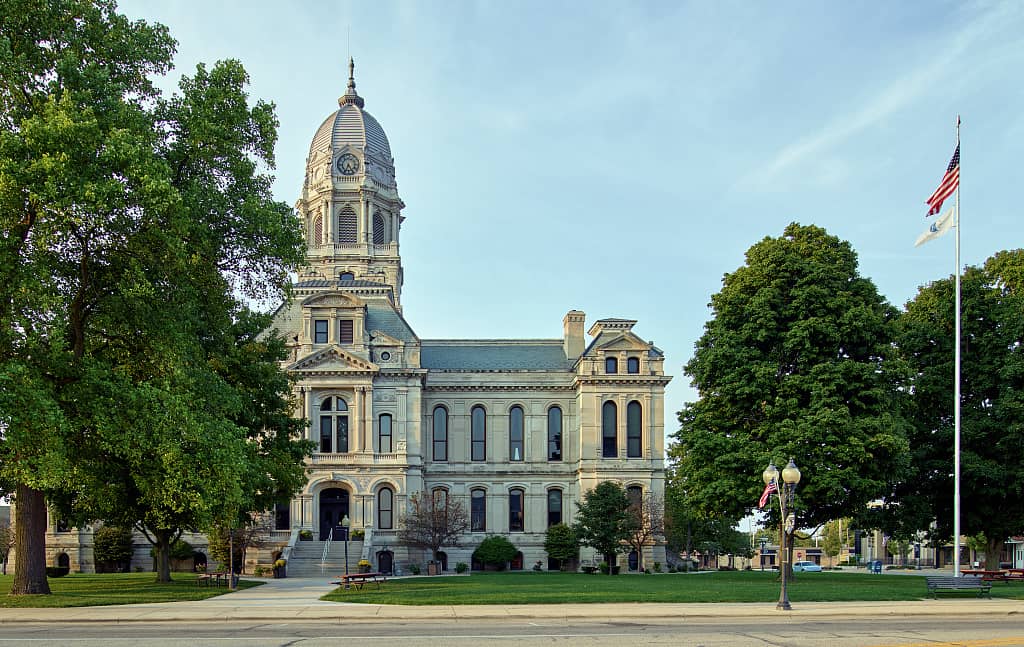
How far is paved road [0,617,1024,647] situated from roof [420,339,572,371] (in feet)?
142

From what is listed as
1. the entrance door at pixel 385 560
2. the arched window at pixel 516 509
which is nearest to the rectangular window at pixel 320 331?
the entrance door at pixel 385 560

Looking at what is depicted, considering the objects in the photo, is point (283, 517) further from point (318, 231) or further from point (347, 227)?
point (318, 231)

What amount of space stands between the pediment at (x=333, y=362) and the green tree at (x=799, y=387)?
23207 mm

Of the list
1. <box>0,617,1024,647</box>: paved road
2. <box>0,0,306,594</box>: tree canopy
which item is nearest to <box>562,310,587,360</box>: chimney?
<box>0,0,306,594</box>: tree canopy

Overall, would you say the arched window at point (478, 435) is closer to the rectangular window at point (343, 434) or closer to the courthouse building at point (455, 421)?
the courthouse building at point (455, 421)

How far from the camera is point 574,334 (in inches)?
2692

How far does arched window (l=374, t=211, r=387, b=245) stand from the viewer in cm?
7744

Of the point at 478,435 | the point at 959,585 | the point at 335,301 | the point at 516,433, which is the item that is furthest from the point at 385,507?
the point at 959,585

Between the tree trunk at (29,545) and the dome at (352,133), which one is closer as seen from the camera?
the tree trunk at (29,545)

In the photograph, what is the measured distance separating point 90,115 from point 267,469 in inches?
564

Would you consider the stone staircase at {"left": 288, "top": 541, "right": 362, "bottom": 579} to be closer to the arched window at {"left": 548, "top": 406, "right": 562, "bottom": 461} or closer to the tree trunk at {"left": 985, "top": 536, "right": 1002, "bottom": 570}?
the arched window at {"left": 548, "top": 406, "right": 562, "bottom": 461}

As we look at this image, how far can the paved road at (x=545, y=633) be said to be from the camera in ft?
60.4

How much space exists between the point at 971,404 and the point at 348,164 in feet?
159

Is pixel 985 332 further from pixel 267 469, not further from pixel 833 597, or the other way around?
pixel 267 469
